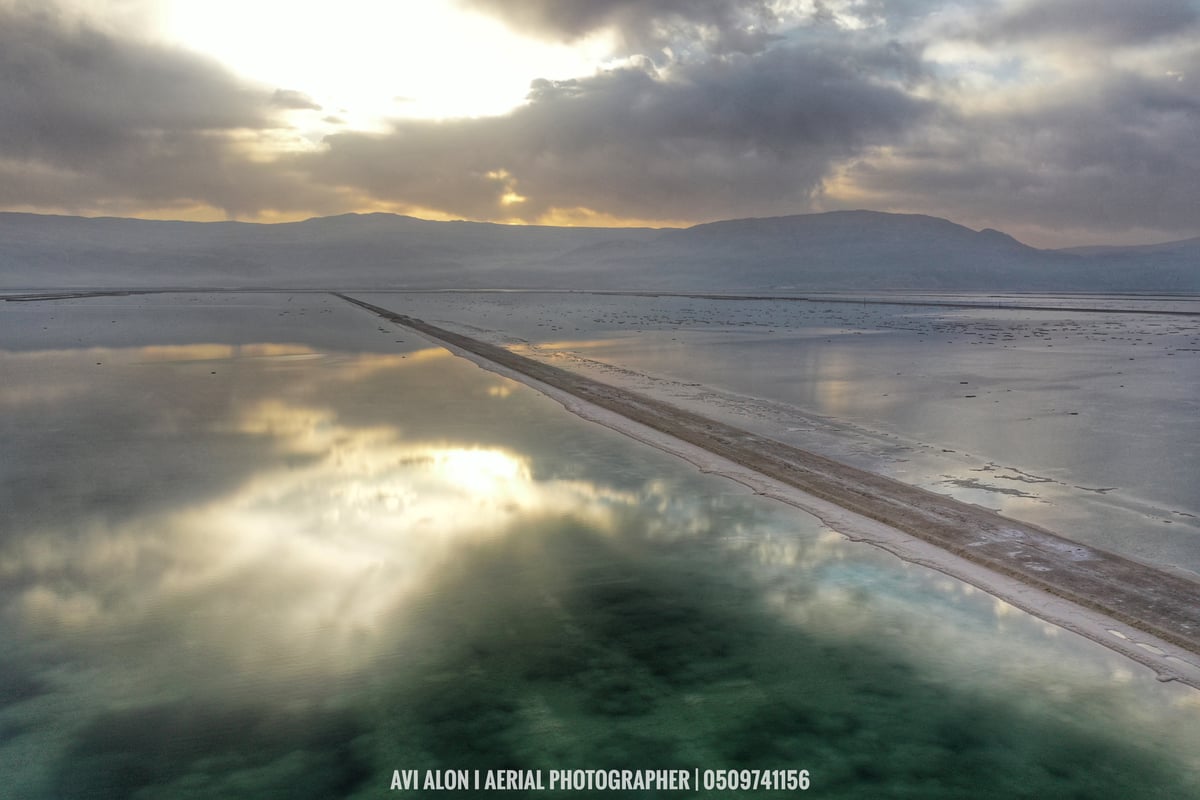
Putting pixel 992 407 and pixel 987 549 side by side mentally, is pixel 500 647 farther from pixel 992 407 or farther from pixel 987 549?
pixel 992 407

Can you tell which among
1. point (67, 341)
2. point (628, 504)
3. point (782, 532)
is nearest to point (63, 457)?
point (628, 504)

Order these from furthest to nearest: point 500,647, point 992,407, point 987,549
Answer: point 992,407 < point 987,549 < point 500,647

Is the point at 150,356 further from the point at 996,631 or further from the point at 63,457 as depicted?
the point at 996,631

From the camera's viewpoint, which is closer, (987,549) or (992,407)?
(987,549)

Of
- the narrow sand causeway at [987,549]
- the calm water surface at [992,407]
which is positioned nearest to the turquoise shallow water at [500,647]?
the narrow sand causeway at [987,549]

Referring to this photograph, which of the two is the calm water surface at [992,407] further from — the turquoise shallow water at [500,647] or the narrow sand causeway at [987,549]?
the turquoise shallow water at [500,647]

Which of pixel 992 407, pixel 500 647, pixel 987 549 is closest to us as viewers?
pixel 500 647

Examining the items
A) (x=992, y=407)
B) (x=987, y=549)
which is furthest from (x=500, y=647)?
(x=992, y=407)
